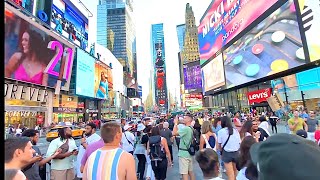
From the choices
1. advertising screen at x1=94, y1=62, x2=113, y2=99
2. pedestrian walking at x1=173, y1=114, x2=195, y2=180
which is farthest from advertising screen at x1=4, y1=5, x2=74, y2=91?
pedestrian walking at x1=173, y1=114, x2=195, y2=180

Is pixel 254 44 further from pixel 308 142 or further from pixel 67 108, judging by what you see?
pixel 67 108

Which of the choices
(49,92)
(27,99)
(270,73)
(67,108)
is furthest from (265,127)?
(67,108)

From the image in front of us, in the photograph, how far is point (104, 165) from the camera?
8.88ft

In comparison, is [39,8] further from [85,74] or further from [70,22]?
[85,74]

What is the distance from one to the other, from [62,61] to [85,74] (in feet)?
36.0

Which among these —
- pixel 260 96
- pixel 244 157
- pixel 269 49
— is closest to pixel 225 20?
pixel 260 96

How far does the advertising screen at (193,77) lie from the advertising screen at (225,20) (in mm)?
33070

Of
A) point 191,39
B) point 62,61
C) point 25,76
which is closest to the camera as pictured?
point 25,76

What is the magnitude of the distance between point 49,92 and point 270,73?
1526 inches

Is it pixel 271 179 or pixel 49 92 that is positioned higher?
pixel 49 92

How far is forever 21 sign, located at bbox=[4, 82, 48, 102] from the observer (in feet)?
111

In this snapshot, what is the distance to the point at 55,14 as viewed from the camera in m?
44.0

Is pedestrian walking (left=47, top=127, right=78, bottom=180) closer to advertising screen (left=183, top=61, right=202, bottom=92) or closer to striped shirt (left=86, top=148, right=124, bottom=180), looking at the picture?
striped shirt (left=86, top=148, right=124, bottom=180)

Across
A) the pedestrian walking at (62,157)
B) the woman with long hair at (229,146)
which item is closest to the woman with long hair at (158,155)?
the woman with long hair at (229,146)
